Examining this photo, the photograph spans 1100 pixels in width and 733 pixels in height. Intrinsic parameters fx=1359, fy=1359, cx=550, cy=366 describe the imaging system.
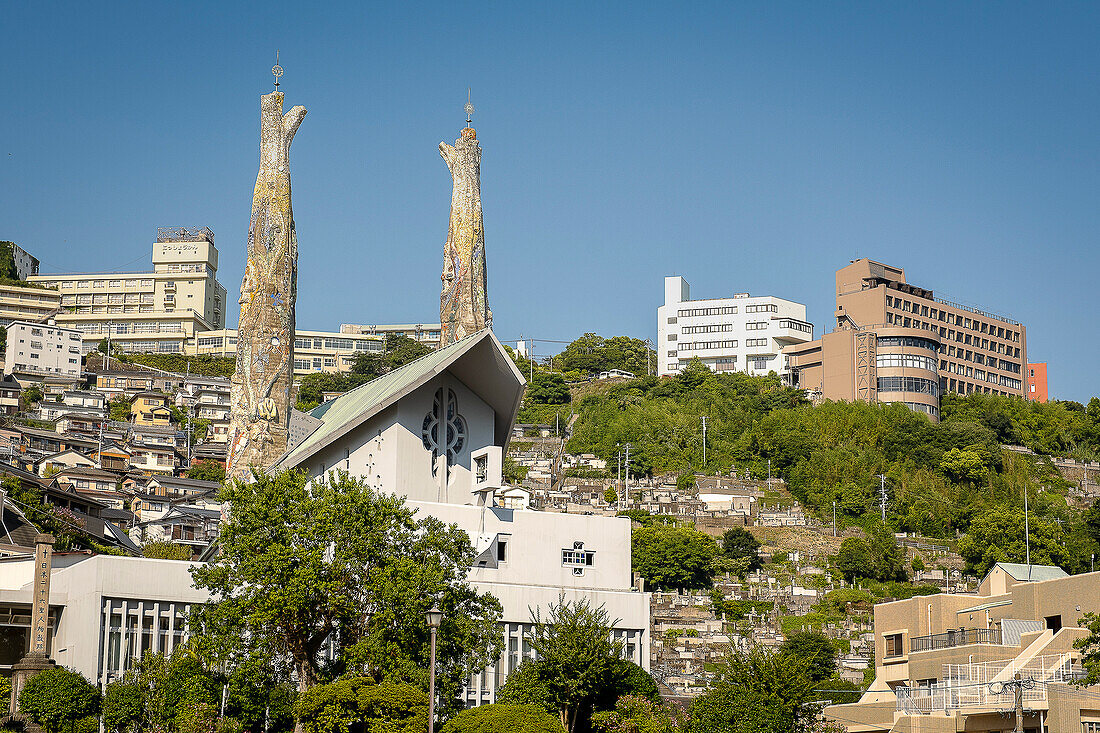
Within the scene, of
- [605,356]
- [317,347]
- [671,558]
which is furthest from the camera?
[317,347]

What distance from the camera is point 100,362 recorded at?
126 metres

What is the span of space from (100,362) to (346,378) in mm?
25425

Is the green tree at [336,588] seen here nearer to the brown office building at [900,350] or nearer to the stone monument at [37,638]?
the stone monument at [37,638]

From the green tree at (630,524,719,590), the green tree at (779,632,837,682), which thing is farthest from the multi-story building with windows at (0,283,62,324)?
the green tree at (779,632,837,682)

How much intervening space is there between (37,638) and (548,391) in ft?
298

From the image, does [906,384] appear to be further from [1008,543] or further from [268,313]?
[268,313]

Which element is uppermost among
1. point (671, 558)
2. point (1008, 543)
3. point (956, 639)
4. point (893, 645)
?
point (1008, 543)

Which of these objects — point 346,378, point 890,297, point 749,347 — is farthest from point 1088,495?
point 346,378

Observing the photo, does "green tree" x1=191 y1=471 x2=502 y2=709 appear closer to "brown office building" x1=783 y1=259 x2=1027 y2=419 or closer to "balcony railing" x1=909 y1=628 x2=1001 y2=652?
"balcony railing" x1=909 y1=628 x2=1001 y2=652

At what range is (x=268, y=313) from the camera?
1583 inches

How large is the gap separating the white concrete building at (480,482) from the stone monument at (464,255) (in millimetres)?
6556

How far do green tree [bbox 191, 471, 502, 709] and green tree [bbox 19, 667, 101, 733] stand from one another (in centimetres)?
320

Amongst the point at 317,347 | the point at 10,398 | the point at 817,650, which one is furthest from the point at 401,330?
the point at 817,650

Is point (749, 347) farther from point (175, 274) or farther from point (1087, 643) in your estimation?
point (1087, 643)
